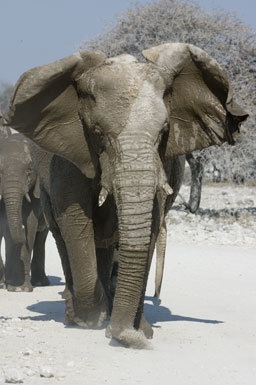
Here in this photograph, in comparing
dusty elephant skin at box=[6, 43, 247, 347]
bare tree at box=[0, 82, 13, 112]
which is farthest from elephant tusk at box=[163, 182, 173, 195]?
bare tree at box=[0, 82, 13, 112]

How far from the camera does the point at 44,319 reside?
8688mm

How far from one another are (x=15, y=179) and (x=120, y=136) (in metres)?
5.61

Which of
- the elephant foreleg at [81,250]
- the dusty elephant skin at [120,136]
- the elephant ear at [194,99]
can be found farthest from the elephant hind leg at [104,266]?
the elephant ear at [194,99]

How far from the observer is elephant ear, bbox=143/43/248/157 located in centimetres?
744

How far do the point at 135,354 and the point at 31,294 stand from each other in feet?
15.6

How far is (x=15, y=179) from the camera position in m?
12.0

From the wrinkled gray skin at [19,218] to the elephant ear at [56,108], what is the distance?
13.1ft

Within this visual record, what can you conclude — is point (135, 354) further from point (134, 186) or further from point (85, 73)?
point (85, 73)

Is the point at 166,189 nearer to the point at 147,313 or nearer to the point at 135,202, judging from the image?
the point at 135,202

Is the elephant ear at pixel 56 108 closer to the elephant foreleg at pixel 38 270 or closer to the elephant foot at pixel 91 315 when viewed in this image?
the elephant foot at pixel 91 315

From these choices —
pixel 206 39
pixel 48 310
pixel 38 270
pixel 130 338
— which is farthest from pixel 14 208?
pixel 206 39

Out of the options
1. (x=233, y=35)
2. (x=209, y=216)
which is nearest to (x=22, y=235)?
(x=209, y=216)

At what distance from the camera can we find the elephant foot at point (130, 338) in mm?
6762

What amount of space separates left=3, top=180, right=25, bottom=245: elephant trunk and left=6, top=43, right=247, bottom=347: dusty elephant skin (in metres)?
3.25
